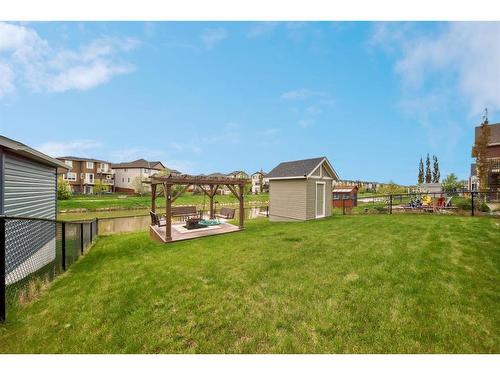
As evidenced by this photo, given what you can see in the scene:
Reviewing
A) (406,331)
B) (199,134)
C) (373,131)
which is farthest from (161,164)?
(406,331)

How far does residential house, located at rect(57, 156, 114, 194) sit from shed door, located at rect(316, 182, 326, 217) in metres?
51.7

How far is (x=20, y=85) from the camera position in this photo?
22000 mm

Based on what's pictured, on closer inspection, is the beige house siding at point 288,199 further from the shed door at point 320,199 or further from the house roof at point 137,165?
the house roof at point 137,165

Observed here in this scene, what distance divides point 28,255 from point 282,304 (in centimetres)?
661

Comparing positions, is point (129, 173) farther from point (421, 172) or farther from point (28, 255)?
point (421, 172)

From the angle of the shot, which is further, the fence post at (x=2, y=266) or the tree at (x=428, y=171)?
the tree at (x=428, y=171)

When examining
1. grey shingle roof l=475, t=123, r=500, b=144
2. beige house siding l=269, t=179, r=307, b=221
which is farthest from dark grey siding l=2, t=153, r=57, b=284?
grey shingle roof l=475, t=123, r=500, b=144

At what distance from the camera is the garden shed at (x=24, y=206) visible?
534 cm

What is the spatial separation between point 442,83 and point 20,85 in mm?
41453

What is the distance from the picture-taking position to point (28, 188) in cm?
767

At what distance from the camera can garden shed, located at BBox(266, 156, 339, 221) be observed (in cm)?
1455

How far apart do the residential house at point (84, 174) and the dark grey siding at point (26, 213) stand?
159ft

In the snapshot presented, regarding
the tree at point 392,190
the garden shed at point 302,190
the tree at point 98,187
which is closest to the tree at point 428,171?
the tree at point 392,190

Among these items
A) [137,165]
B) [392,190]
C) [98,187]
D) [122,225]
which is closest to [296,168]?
[122,225]
